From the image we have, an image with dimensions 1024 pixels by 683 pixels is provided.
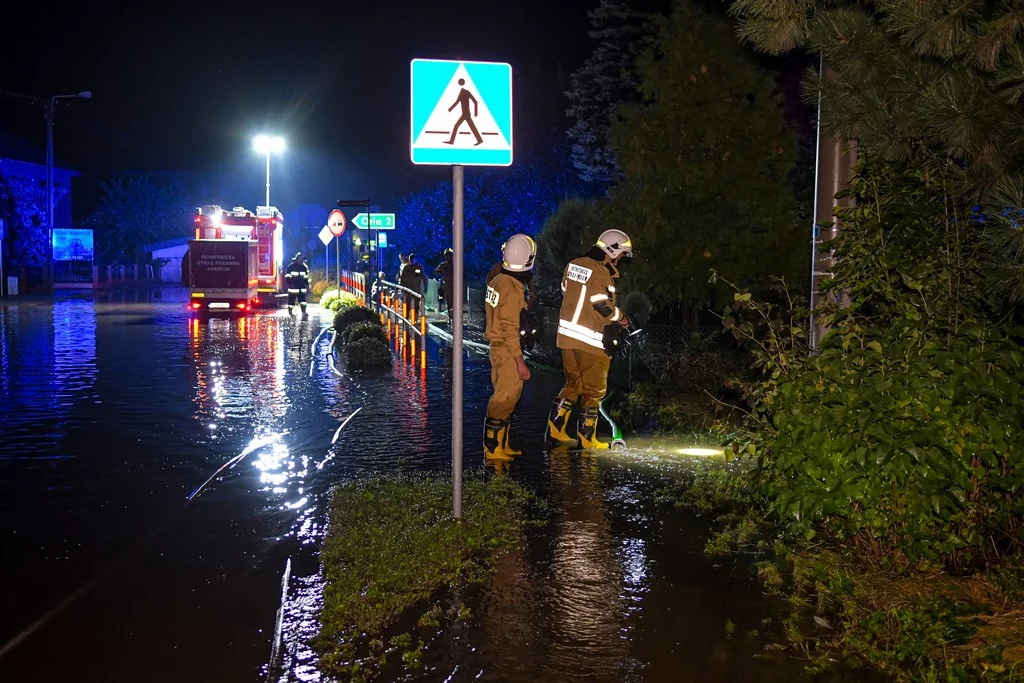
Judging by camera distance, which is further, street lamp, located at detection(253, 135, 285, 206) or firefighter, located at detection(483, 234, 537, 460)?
street lamp, located at detection(253, 135, 285, 206)

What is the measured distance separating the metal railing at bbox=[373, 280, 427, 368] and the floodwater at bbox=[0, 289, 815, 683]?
5.52 meters

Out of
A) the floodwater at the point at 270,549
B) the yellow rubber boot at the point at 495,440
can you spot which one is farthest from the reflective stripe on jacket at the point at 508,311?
the floodwater at the point at 270,549

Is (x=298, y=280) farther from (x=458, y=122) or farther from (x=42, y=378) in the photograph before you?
(x=458, y=122)

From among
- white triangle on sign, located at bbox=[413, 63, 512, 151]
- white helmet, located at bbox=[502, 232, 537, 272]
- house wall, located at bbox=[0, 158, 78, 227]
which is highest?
house wall, located at bbox=[0, 158, 78, 227]

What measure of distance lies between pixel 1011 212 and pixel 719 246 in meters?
8.48

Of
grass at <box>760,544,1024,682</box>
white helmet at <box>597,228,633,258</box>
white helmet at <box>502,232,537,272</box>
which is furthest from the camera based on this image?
white helmet at <box>597,228,633,258</box>

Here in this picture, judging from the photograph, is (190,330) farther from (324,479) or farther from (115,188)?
(115,188)

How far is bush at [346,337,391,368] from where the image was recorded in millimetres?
16312

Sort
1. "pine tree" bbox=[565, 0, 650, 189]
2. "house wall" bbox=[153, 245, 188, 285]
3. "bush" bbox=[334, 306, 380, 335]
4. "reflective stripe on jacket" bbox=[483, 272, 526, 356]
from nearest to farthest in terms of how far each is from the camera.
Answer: "reflective stripe on jacket" bbox=[483, 272, 526, 356], "bush" bbox=[334, 306, 380, 335], "pine tree" bbox=[565, 0, 650, 189], "house wall" bbox=[153, 245, 188, 285]

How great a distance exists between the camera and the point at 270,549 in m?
6.61

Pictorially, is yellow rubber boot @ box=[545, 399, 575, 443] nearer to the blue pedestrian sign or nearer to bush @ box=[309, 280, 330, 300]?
the blue pedestrian sign

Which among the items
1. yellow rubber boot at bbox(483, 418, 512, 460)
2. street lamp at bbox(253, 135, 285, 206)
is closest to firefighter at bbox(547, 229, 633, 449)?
yellow rubber boot at bbox(483, 418, 512, 460)

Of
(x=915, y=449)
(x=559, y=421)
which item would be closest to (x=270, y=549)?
(x=915, y=449)

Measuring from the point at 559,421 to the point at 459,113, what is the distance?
13.5 feet
